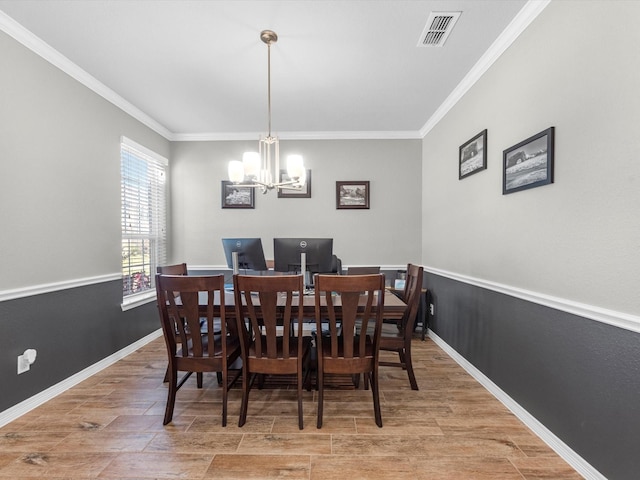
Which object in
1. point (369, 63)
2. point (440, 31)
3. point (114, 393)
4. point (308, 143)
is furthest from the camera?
point (308, 143)

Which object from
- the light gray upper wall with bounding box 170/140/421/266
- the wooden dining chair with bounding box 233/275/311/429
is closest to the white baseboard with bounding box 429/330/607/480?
the wooden dining chair with bounding box 233/275/311/429

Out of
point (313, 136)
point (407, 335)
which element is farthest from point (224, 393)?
point (313, 136)

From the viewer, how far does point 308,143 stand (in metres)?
4.27

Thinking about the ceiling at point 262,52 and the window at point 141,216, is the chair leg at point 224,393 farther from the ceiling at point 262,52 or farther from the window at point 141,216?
the ceiling at point 262,52

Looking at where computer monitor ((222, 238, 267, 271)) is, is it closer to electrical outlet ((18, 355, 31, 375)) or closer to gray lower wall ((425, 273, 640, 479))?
electrical outlet ((18, 355, 31, 375))

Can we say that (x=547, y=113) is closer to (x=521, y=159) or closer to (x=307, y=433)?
(x=521, y=159)

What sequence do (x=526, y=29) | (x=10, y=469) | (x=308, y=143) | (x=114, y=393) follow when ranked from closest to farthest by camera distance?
(x=10, y=469), (x=526, y=29), (x=114, y=393), (x=308, y=143)

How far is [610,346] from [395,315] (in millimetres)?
1077

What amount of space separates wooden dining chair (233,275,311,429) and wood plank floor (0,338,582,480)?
0.23 metres

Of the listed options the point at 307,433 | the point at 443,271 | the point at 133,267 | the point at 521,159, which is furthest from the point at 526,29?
the point at 133,267

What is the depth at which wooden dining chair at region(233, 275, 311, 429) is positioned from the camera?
71.2 inches

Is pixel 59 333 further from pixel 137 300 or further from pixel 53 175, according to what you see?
pixel 53 175

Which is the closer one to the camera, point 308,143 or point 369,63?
point 369,63

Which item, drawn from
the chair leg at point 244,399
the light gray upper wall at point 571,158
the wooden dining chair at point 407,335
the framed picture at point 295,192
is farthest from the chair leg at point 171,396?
the framed picture at point 295,192
